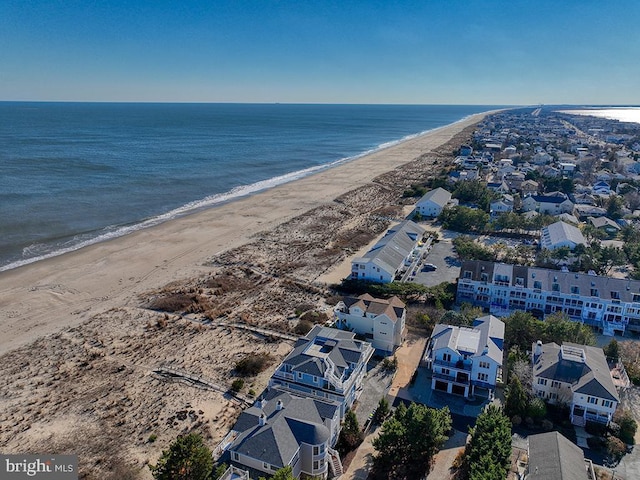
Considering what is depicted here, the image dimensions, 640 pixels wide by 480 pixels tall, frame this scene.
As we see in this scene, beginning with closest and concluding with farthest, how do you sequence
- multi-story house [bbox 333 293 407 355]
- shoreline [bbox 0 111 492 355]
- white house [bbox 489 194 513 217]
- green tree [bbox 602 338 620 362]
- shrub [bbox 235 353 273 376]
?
green tree [bbox 602 338 620 362], shrub [bbox 235 353 273 376], multi-story house [bbox 333 293 407 355], shoreline [bbox 0 111 492 355], white house [bbox 489 194 513 217]

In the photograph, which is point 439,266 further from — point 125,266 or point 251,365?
point 125,266

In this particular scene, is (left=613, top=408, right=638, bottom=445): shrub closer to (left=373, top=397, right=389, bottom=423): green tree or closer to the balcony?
the balcony

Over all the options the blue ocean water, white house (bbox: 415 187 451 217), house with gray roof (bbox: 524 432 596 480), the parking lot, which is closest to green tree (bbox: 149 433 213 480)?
house with gray roof (bbox: 524 432 596 480)

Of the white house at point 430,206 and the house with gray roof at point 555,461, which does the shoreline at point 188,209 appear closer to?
the white house at point 430,206

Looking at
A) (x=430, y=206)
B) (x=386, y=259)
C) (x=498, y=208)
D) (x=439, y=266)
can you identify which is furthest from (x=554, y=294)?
(x=430, y=206)

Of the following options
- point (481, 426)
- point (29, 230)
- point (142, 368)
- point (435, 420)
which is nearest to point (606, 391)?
point (481, 426)

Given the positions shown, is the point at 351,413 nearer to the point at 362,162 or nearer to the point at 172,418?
the point at 172,418

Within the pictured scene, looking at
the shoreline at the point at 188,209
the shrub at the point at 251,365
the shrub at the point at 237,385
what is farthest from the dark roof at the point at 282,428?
the shoreline at the point at 188,209
